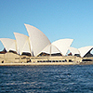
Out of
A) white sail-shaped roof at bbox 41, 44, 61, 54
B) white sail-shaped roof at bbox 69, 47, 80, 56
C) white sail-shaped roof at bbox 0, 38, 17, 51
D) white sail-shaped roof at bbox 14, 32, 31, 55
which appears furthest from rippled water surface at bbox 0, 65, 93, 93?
white sail-shaped roof at bbox 69, 47, 80, 56

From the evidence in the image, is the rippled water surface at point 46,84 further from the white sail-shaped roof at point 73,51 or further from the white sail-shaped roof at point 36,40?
the white sail-shaped roof at point 73,51

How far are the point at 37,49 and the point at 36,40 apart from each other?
3.96m

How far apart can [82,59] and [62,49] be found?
8835 millimetres

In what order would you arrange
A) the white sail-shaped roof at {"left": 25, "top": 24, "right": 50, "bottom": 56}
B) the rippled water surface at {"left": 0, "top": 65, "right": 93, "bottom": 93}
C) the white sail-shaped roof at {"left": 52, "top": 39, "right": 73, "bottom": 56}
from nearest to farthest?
the rippled water surface at {"left": 0, "top": 65, "right": 93, "bottom": 93}
the white sail-shaped roof at {"left": 25, "top": 24, "right": 50, "bottom": 56}
the white sail-shaped roof at {"left": 52, "top": 39, "right": 73, "bottom": 56}

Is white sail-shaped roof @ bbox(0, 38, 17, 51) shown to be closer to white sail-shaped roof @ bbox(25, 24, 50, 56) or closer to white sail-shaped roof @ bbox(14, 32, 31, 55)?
white sail-shaped roof @ bbox(14, 32, 31, 55)

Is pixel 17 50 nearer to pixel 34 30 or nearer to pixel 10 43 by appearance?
pixel 10 43

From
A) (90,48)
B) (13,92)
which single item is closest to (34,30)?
(90,48)

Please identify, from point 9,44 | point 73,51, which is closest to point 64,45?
point 73,51

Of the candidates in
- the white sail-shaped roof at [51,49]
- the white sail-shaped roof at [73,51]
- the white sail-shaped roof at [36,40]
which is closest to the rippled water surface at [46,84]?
the white sail-shaped roof at [36,40]

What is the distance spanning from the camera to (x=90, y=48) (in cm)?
8062

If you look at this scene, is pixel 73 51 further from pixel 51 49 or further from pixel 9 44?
pixel 9 44

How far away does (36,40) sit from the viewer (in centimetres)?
7625

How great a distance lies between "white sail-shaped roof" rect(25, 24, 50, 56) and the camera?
7514cm

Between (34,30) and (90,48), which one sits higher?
(34,30)
